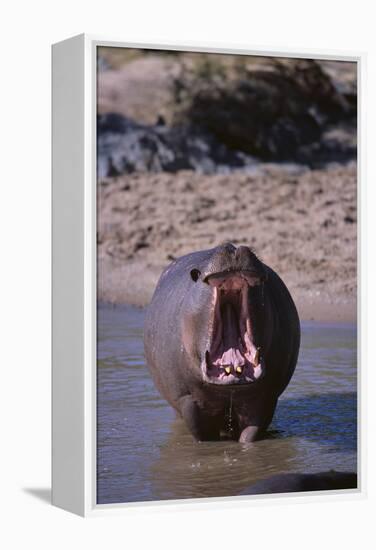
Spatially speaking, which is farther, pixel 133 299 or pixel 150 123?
pixel 150 123

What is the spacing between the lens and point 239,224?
14.6 metres

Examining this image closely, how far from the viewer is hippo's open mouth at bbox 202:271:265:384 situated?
7699 mm

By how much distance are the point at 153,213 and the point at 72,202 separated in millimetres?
7355

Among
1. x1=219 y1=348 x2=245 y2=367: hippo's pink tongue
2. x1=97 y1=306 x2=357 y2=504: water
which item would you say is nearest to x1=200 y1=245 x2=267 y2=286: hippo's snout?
x1=219 y1=348 x2=245 y2=367: hippo's pink tongue

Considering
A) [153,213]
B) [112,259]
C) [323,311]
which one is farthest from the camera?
[153,213]

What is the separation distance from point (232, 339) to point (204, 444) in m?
0.89

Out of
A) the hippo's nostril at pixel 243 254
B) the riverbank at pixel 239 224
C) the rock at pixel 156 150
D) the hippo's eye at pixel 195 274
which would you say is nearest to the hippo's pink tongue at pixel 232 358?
the hippo's eye at pixel 195 274

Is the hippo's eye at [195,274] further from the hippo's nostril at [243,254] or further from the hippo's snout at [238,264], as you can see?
the hippo's nostril at [243,254]

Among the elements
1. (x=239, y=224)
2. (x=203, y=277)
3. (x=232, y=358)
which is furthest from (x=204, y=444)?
(x=239, y=224)

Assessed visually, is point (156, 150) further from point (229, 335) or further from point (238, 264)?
point (238, 264)

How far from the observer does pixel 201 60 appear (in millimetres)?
14953

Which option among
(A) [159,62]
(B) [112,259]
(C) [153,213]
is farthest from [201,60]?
(B) [112,259]

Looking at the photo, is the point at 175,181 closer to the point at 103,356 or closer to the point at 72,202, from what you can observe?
the point at 103,356

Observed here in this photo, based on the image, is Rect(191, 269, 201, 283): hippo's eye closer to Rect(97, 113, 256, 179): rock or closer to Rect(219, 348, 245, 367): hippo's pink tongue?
Rect(219, 348, 245, 367): hippo's pink tongue
